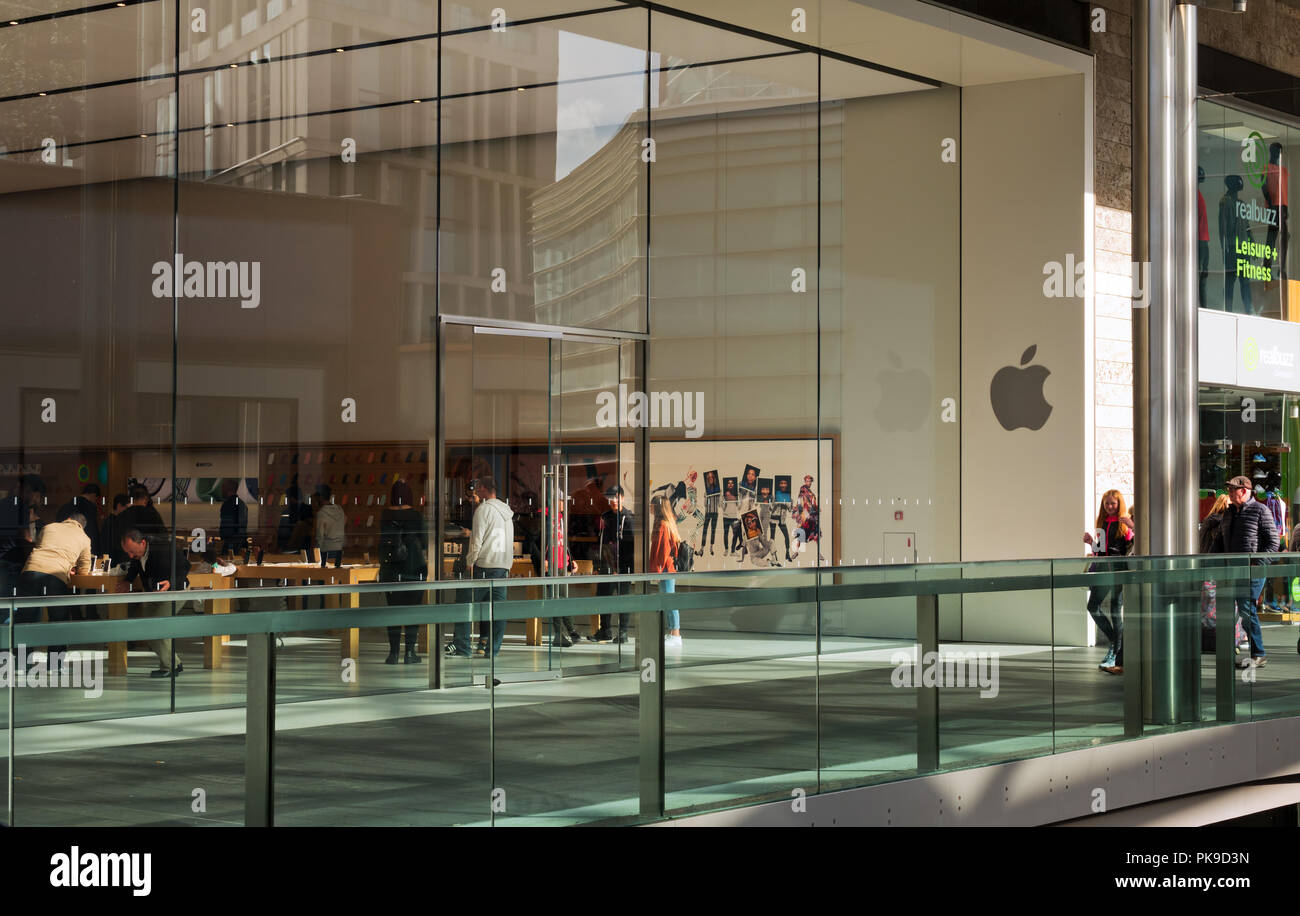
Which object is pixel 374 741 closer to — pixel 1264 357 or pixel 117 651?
pixel 117 651

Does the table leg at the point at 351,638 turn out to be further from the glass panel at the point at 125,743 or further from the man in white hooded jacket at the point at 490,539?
the man in white hooded jacket at the point at 490,539

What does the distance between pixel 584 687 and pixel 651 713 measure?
0.38 m

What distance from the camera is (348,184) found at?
12953 millimetres

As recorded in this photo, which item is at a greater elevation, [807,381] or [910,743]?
[807,381]

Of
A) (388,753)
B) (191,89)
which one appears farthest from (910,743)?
(191,89)

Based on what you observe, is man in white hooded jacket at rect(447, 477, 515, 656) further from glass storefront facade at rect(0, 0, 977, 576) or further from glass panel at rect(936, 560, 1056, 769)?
glass panel at rect(936, 560, 1056, 769)

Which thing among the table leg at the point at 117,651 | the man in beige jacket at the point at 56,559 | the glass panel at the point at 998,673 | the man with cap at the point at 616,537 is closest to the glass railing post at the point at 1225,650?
the glass panel at the point at 998,673

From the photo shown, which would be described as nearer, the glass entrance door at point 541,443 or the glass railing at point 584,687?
the glass railing at point 584,687

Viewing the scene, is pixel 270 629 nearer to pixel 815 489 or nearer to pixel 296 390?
pixel 296 390

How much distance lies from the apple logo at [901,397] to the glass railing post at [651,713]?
36.0ft

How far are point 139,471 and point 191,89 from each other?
294 centimetres

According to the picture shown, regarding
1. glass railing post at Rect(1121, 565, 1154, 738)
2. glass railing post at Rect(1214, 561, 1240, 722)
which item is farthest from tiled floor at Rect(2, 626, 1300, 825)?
glass railing post at Rect(1214, 561, 1240, 722)

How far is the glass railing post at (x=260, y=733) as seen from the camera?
5637 millimetres

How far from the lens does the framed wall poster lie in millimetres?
15812
